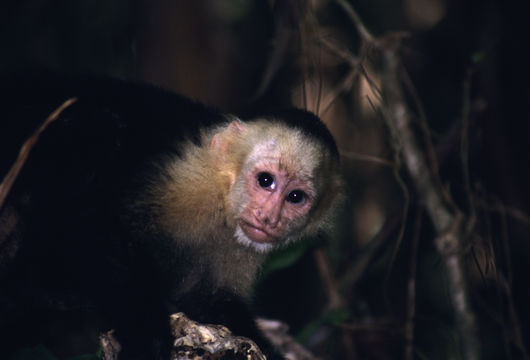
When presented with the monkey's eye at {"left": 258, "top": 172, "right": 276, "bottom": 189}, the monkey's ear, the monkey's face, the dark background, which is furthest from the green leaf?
the monkey's ear

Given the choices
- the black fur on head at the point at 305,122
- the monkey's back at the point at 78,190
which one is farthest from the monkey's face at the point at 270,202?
the monkey's back at the point at 78,190

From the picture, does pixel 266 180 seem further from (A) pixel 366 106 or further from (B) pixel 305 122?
(A) pixel 366 106

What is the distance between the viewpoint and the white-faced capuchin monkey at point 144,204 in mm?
2617

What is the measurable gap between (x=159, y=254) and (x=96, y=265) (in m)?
0.50

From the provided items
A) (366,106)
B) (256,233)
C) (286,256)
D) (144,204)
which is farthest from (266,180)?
(366,106)

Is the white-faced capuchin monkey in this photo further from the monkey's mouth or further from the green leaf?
the green leaf

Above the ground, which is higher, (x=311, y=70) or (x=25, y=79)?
(x=311, y=70)

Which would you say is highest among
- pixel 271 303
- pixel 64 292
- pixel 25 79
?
pixel 25 79

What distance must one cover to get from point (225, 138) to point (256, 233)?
58cm

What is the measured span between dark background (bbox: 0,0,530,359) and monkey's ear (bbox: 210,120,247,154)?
0.49m

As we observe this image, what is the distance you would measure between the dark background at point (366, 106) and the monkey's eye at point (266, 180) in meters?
0.65

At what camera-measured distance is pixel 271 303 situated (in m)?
5.36

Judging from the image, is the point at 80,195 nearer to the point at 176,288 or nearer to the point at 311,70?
the point at 176,288

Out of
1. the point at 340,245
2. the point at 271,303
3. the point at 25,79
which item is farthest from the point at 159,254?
the point at 340,245
